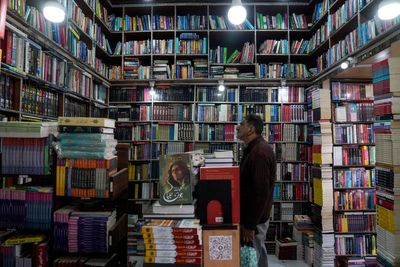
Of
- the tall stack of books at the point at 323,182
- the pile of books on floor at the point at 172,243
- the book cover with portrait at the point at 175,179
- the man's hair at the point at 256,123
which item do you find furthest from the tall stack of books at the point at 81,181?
the tall stack of books at the point at 323,182

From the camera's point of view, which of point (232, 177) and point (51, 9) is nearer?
point (232, 177)

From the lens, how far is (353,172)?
3.79 metres

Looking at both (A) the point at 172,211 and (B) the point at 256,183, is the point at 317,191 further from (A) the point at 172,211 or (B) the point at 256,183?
(A) the point at 172,211

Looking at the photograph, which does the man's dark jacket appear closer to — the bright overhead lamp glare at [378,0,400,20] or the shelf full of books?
the bright overhead lamp glare at [378,0,400,20]

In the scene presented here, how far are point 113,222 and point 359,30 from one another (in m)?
3.04

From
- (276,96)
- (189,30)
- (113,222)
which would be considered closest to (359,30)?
(276,96)

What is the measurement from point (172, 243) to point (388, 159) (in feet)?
6.69

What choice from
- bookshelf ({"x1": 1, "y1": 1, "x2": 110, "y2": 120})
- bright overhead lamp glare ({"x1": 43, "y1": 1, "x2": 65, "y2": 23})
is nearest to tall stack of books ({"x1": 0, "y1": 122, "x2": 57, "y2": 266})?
bookshelf ({"x1": 1, "y1": 1, "x2": 110, "y2": 120})

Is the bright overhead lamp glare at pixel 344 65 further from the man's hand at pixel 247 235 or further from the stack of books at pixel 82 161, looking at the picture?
the stack of books at pixel 82 161

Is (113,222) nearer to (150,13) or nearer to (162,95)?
(162,95)

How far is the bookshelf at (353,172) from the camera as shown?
12.3 feet

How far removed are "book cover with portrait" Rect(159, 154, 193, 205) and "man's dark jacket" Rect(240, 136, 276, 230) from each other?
1.85ft

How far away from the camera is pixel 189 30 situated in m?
4.56

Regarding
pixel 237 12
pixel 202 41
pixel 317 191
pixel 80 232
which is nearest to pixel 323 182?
pixel 317 191
